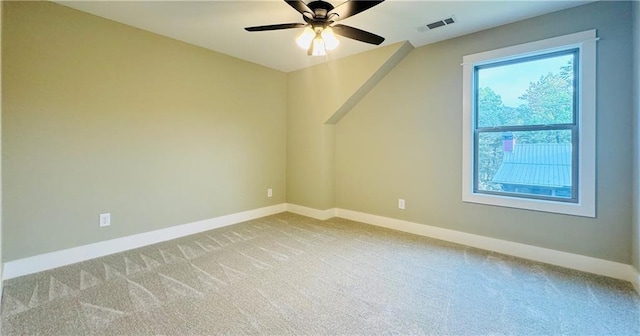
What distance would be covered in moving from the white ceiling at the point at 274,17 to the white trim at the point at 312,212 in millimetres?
2474

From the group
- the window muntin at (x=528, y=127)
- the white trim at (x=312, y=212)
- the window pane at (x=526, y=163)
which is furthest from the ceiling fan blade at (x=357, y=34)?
the white trim at (x=312, y=212)

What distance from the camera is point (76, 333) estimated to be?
1.66 metres

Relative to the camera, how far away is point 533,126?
111 inches

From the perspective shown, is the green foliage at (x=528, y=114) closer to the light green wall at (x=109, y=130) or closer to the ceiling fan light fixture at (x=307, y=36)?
the ceiling fan light fixture at (x=307, y=36)

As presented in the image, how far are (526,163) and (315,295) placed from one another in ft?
8.49


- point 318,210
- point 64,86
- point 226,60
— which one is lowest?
point 318,210

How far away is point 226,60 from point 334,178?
7.91 ft

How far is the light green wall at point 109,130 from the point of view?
240 centimetres

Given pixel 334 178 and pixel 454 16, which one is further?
pixel 334 178

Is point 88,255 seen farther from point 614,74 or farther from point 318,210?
point 614,74

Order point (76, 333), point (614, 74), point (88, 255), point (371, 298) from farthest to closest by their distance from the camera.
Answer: point (88, 255), point (614, 74), point (371, 298), point (76, 333)

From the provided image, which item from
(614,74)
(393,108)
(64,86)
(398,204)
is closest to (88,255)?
(64,86)

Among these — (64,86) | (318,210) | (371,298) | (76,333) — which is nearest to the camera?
(76,333)

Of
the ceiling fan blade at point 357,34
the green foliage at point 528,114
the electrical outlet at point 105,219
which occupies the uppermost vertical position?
the ceiling fan blade at point 357,34
